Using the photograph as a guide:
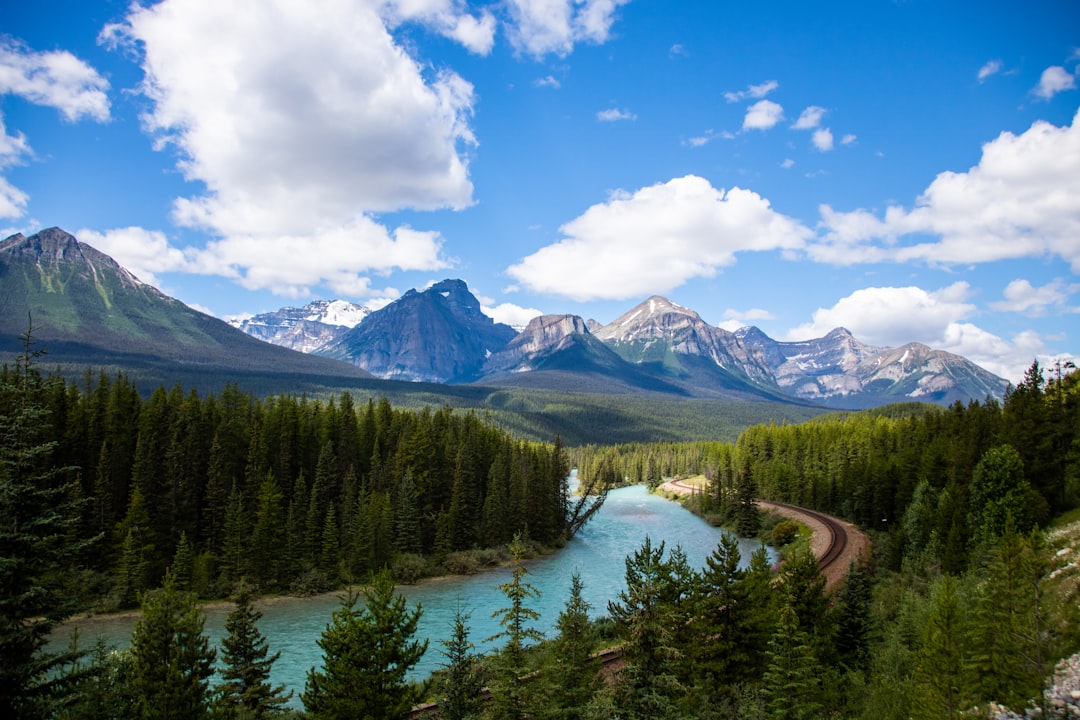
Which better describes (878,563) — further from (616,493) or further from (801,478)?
(616,493)

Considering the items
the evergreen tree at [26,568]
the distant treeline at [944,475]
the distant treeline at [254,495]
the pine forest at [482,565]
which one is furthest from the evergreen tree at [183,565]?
the distant treeline at [944,475]

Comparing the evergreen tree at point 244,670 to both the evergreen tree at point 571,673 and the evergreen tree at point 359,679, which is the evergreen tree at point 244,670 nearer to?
the evergreen tree at point 359,679

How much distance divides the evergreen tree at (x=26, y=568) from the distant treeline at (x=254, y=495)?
4379cm

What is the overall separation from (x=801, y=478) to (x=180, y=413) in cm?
10762

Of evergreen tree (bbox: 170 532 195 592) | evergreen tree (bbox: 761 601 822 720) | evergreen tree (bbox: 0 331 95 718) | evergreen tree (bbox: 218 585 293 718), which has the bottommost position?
evergreen tree (bbox: 170 532 195 592)

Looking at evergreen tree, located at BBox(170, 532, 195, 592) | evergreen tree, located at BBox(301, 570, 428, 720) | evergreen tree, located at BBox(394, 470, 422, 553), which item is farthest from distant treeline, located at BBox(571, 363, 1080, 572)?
evergreen tree, located at BBox(170, 532, 195, 592)

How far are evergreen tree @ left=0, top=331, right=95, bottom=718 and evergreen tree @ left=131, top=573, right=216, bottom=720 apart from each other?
5459 mm

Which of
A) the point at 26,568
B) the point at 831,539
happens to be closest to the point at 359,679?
the point at 26,568

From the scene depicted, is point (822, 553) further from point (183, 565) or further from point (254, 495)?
point (183, 565)

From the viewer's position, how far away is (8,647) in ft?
48.3

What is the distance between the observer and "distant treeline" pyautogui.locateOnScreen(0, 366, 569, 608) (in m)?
57.6

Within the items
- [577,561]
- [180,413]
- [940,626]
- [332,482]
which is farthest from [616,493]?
[940,626]

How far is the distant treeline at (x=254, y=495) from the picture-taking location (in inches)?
2269

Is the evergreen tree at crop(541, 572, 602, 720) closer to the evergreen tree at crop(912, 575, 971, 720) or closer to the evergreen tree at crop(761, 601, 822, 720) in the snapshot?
the evergreen tree at crop(761, 601, 822, 720)
